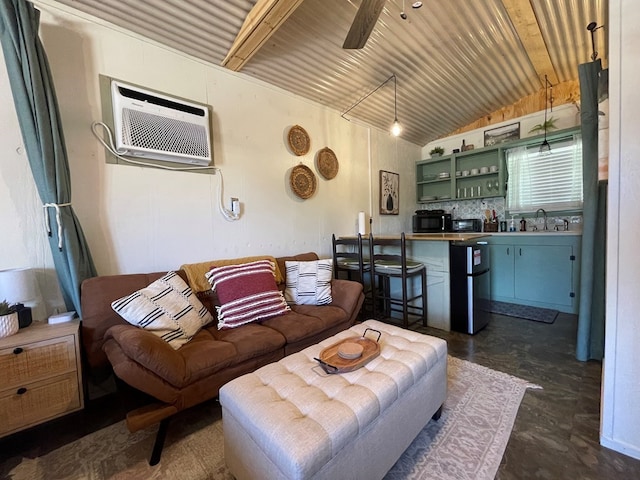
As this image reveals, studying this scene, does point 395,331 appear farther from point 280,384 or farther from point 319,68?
point 319,68

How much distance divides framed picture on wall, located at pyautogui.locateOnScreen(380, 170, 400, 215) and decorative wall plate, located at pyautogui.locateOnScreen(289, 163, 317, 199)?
1.42 metres

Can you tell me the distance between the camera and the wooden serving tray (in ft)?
4.23

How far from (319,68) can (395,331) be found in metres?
2.66

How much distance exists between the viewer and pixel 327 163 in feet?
11.4

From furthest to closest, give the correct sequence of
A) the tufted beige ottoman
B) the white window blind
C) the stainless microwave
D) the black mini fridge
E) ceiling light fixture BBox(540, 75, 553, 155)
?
1. the stainless microwave
2. ceiling light fixture BBox(540, 75, 553, 155)
3. the white window blind
4. the black mini fridge
5. the tufted beige ottoman

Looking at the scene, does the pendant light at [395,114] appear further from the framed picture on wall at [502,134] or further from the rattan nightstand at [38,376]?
the rattan nightstand at [38,376]

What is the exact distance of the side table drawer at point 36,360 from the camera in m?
1.36

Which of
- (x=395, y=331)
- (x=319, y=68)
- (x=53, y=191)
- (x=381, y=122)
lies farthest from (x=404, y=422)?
(x=381, y=122)

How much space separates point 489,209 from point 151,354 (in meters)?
4.77

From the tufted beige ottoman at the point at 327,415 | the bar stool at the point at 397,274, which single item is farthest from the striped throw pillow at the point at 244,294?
the bar stool at the point at 397,274

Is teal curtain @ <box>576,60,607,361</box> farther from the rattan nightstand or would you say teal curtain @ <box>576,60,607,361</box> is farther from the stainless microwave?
the rattan nightstand

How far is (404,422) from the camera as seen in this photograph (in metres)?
1.26

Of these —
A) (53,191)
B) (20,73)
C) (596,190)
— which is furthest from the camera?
(596,190)

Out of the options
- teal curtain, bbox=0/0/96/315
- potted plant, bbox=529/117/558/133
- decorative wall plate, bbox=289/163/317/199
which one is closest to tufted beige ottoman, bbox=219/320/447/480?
teal curtain, bbox=0/0/96/315
